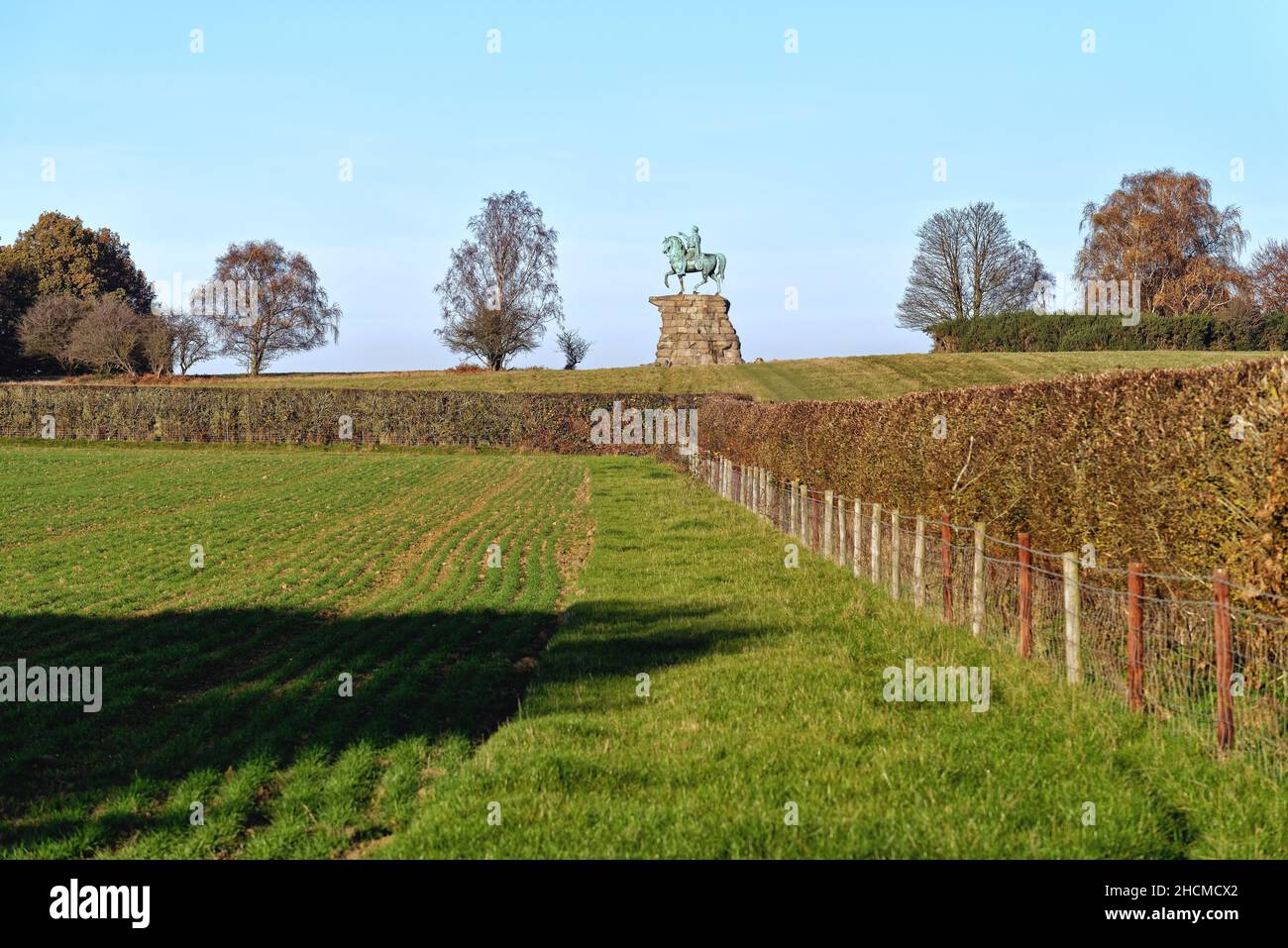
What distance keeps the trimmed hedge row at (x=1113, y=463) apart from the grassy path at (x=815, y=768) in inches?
66.0

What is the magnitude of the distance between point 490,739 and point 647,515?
1761 cm

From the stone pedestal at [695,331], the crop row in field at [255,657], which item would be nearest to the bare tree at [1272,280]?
the stone pedestal at [695,331]

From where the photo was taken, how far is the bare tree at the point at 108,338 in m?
84.7

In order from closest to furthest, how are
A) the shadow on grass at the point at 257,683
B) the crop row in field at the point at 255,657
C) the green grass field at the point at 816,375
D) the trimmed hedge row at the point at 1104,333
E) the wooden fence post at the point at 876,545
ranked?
the crop row in field at the point at 255,657 < the shadow on grass at the point at 257,683 < the wooden fence post at the point at 876,545 < the green grass field at the point at 816,375 < the trimmed hedge row at the point at 1104,333

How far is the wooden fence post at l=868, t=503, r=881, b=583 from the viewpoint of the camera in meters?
15.1

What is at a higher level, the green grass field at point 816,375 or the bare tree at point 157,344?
the bare tree at point 157,344

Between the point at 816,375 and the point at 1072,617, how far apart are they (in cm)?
6797

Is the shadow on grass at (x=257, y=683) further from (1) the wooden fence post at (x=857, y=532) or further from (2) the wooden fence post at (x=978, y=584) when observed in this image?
(1) the wooden fence post at (x=857, y=532)

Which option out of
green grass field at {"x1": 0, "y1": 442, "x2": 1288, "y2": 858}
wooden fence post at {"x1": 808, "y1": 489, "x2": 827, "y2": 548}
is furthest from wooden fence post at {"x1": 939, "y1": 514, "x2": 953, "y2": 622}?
wooden fence post at {"x1": 808, "y1": 489, "x2": 827, "y2": 548}

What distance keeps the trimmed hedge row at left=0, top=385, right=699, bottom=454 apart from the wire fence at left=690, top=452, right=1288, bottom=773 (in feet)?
146

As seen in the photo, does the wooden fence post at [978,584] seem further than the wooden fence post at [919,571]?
No

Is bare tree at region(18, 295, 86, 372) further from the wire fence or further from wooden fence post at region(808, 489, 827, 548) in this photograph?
the wire fence
